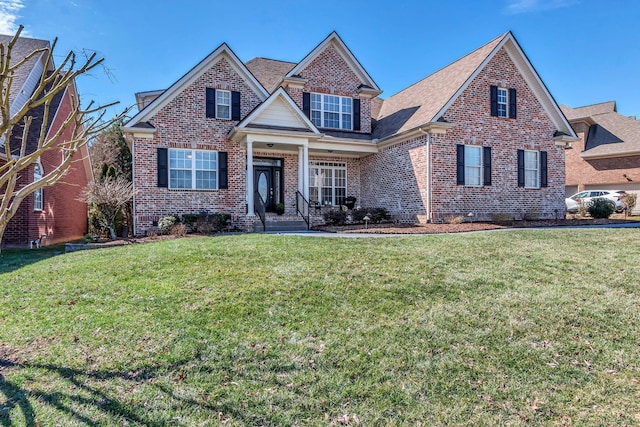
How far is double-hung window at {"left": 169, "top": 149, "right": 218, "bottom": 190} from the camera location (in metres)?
13.9

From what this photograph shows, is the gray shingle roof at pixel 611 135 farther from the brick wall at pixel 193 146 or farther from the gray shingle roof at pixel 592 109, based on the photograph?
the brick wall at pixel 193 146

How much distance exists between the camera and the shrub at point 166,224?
1285cm

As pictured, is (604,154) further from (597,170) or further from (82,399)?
(82,399)

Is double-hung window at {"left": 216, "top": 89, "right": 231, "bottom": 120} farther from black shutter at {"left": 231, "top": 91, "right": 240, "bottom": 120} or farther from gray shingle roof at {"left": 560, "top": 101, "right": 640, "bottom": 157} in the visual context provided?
gray shingle roof at {"left": 560, "top": 101, "right": 640, "bottom": 157}

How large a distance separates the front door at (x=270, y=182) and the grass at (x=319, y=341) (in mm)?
9145

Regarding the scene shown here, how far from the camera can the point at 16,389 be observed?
3414 mm

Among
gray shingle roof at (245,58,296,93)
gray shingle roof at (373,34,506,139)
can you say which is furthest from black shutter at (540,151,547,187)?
gray shingle roof at (245,58,296,93)

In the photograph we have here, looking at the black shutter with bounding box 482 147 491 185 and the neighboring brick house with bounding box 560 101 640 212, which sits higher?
the neighboring brick house with bounding box 560 101 640 212

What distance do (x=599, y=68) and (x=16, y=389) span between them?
24.3 meters

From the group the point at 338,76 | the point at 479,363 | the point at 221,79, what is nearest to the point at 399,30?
the point at 338,76

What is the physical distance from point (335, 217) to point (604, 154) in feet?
74.9

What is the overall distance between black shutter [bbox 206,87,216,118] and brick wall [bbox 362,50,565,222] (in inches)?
298

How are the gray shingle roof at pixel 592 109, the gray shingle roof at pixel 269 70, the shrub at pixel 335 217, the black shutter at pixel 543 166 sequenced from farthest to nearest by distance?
the gray shingle roof at pixel 592 109 < the gray shingle roof at pixel 269 70 < the black shutter at pixel 543 166 < the shrub at pixel 335 217

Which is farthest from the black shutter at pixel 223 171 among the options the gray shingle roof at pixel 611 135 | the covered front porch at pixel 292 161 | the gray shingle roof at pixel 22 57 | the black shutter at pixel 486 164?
the gray shingle roof at pixel 611 135
